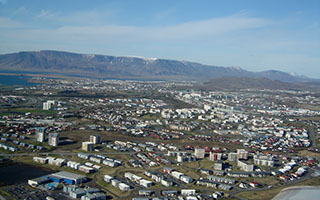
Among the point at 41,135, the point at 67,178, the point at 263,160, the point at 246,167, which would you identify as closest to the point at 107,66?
the point at 41,135

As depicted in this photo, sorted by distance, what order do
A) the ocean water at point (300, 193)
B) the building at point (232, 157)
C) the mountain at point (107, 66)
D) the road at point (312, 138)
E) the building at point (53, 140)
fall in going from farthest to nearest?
the mountain at point (107, 66) < the road at point (312, 138) < the building at point (53, 140) < the building at point (232, 157) < the ocean water at point (300, 193)

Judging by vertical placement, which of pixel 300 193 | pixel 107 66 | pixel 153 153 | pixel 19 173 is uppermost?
pixel 107 66

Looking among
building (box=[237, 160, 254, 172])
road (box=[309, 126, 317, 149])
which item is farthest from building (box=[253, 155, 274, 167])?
road (box=[309, 126, 317, 149])

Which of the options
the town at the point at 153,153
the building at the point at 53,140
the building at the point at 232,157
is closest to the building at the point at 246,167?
the town at the point at 153,153

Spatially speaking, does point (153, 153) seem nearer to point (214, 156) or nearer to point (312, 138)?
point (214, 156)

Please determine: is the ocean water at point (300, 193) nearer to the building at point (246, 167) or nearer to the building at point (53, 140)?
the building at point (246, 167)

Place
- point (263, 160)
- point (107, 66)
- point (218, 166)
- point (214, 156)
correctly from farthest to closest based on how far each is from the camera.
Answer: point (107, 66) → point (214, 156) → point (263, 160) → point (218, 166)

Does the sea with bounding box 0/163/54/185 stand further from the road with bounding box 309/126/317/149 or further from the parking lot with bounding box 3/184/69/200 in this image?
the road with bounding box 309/126/317/149
